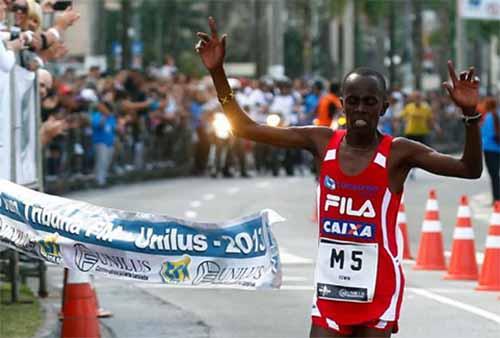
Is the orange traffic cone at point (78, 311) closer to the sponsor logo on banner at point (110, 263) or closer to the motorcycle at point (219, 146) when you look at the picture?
the sponsor logo on banner at point (110, 263)

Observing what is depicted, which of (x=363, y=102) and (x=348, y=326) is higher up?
(x=363, y=102)

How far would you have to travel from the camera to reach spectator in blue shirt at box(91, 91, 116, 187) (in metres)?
28.9

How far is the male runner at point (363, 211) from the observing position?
23.5 ft

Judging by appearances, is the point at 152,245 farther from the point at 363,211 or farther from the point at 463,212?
the point at 463,212

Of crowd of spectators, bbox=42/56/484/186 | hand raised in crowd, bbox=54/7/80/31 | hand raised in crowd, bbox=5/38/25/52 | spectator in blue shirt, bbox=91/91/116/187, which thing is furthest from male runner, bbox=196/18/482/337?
spectator in blue shirt, bbox=91/91/116/187

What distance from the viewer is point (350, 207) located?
7.18 meters

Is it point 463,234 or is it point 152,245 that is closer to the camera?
point 152,245

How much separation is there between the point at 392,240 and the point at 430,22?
344 feet

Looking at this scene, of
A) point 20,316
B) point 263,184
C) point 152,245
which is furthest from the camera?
point 263,184

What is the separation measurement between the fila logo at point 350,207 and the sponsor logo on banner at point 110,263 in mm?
1373

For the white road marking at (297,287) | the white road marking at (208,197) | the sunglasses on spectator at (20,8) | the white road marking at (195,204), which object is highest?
the sunglasses on spectator at (20,8)

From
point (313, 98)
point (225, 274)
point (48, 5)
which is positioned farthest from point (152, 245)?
point (313, 98)

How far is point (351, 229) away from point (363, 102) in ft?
1.89

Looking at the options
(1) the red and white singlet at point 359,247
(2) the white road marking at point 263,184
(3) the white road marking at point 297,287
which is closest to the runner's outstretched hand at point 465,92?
(1) the red and white singlet at point 359,247
